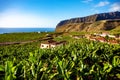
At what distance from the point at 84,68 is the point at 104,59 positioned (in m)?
5.14

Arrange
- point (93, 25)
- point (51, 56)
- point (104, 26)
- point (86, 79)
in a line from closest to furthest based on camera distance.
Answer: point (86, 79), point (51, 56), point (104, 26), point (93, 25)

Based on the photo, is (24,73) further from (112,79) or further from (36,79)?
(112,79)

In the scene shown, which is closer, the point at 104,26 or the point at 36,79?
the point at 36,79

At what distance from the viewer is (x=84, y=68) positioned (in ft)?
31.0

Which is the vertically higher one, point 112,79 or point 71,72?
point 71,72

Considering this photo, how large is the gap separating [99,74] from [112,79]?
5.19ft

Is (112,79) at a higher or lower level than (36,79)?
lower

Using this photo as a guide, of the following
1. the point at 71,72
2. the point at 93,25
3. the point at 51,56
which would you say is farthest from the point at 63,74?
the point at 93,25

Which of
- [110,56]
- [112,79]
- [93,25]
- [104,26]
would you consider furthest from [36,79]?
[93,25]

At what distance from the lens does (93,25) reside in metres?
138

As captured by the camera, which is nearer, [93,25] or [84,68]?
[84,68]

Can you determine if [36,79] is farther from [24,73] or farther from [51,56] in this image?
[51,56]

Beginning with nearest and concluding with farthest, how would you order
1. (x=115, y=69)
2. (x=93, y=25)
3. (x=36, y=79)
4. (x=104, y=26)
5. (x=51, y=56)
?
1. (x=36, y=79)
2. (x=115, y=69)
3. (x=51, y=56)
4. (x=104, y=26)
5. (x=93, y=25)

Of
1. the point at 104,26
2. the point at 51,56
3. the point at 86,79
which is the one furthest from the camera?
the point at 104,26
